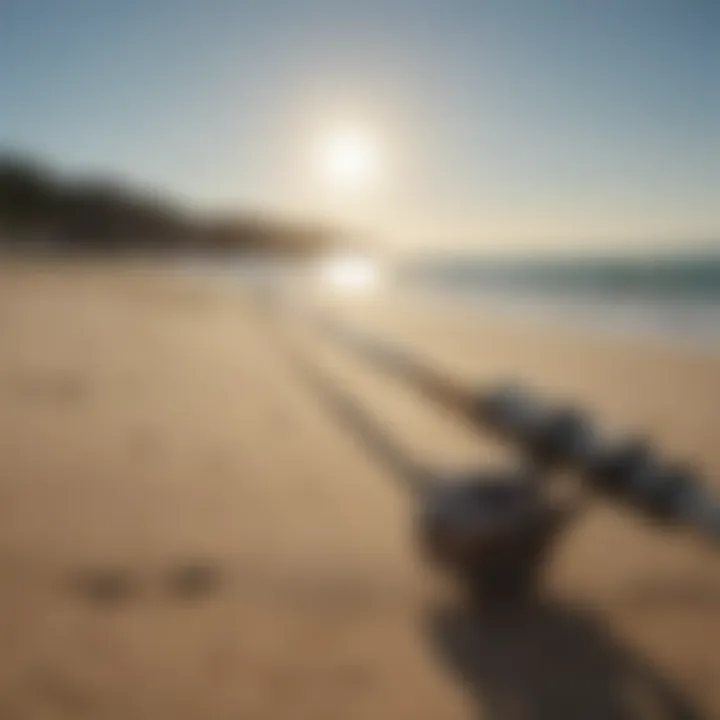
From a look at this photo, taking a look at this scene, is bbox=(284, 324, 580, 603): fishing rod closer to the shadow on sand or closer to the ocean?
the shadow on sand

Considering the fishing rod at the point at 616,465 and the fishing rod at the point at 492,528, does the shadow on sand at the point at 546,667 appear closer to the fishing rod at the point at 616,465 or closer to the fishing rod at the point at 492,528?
the fishing rod at the point at 492,528

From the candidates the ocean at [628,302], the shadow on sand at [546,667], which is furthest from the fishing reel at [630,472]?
the ocean at [628,302]

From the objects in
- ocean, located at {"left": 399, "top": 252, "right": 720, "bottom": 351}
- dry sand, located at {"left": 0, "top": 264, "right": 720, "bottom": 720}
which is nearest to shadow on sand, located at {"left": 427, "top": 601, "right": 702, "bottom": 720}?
dry sand, located at {"left": 0, "top": 264, "right": 720, "bottom": 720}

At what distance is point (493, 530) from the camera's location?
2689mm

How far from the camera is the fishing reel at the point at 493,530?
2717 millimetres

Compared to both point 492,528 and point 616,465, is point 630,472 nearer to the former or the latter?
point 616,465

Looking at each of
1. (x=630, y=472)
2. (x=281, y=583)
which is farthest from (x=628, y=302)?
(x=281, y=583)

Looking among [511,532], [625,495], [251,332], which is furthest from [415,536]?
[251,332]

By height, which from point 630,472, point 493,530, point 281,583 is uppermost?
point 630,472

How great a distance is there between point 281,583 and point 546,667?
1.08 metres

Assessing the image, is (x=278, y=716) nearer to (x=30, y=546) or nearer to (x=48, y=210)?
(x=30, y=546)

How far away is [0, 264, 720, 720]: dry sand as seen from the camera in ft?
7.98

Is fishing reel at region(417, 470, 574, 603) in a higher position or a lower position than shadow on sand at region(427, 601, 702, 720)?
higher

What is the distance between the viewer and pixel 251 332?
1058 centimetres
